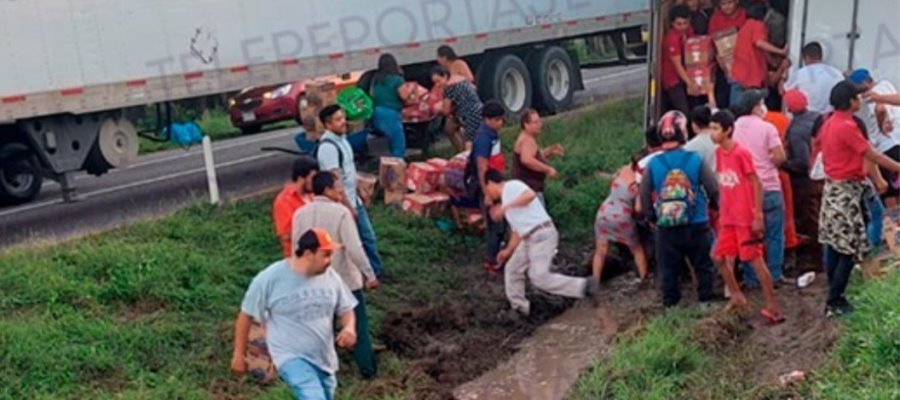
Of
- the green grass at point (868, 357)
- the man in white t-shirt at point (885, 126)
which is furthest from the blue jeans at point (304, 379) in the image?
the man in white t-shirt at point (885, 126)

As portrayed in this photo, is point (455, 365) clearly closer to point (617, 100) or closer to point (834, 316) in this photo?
point (834, 316)

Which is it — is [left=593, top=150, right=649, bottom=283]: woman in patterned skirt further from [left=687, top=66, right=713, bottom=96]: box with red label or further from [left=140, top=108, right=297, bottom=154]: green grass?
[left=140, top=108, right=297, bottom=154]: green grass

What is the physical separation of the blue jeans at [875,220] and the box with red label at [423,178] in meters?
4.84

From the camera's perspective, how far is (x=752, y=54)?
36.7 ft

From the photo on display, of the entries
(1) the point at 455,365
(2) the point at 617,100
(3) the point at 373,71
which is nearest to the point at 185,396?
(1) the point at 455,365

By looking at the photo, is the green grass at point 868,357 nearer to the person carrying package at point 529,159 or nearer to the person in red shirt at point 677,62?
the person carrying package at point 529,159

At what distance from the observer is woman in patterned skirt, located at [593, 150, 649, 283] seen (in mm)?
9434

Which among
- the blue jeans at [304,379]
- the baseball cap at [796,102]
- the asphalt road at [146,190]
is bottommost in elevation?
the asphalt road at [146,190]

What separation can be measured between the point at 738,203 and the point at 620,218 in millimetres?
1716

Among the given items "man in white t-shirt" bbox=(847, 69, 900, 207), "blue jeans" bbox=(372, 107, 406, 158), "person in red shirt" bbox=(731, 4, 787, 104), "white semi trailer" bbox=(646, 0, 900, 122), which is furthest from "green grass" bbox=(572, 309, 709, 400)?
"blue jeans" bbox=(372, 107, 406, 158)

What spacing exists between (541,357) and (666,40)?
15.1 feet

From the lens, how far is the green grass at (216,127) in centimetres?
1964

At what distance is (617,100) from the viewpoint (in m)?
18.8

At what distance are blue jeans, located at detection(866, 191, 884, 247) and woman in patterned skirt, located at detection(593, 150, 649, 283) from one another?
1.94m
